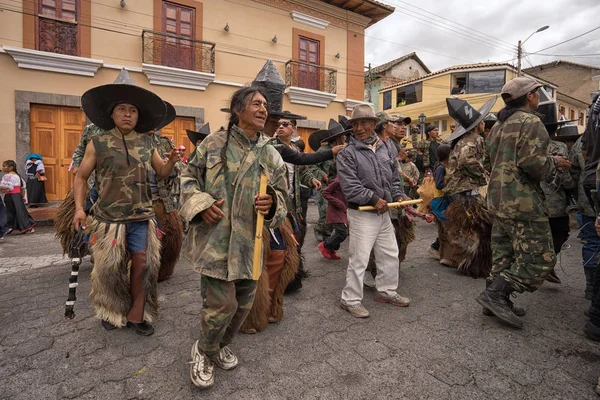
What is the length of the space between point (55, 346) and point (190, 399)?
1.38 m

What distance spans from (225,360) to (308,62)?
1390cm

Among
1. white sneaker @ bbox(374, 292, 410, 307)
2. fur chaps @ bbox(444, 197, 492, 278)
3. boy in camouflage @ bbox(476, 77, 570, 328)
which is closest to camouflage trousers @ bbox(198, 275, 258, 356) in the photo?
white sneaker @ bbox(374, 292, 410, 307)

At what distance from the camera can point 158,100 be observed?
2992 mm

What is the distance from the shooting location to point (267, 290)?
2.88 meters

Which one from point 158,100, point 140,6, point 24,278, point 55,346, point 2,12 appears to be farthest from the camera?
point 140,6

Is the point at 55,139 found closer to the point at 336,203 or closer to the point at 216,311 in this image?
the point at 336,203

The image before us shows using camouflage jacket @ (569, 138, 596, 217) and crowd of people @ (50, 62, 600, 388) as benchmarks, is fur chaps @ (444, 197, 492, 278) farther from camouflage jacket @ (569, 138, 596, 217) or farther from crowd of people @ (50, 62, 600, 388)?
camouflage jacket @ (569, 138, 596, 217)

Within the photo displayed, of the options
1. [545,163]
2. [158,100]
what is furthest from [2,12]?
[545,163]

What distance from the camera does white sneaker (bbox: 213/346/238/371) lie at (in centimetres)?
236

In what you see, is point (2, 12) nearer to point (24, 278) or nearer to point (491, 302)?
point (24, 278)

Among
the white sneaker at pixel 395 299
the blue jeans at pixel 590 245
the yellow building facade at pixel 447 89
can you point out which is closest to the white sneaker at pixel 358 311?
the white sneaker at pixel 395 299

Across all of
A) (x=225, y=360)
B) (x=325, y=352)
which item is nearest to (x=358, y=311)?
(x=325, y=352)

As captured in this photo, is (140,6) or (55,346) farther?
(140,6)

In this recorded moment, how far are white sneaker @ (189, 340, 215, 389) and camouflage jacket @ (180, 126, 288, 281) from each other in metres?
0.57
